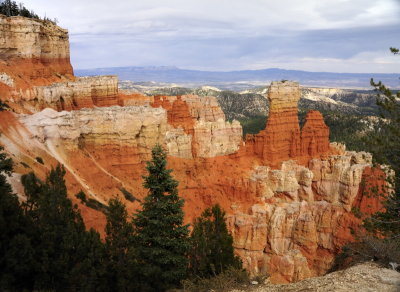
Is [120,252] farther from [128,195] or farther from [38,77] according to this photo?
[38,77]

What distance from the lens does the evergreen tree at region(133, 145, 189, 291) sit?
56.6 feet

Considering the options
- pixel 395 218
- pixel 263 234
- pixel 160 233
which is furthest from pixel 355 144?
pixel 160 233

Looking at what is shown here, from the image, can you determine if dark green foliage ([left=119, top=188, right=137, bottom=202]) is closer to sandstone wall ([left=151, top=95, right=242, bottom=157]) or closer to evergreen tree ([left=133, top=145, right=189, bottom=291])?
sandstone wall ([left=151, top=95, right=242, bottom=157])

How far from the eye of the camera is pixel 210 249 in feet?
74.8

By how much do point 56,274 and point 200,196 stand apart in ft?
89.3

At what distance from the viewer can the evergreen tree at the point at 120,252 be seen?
16469 millimetres

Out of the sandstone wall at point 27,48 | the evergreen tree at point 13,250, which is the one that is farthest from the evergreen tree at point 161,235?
the sandstone wall at point 27,48

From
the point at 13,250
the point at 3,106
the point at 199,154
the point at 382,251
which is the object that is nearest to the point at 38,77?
the point at 3,106

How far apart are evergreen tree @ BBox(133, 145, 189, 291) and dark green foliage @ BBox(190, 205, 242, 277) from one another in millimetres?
2171

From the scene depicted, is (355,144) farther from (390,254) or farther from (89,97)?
(390,254)

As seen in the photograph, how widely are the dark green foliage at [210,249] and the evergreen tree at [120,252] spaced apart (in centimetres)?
403

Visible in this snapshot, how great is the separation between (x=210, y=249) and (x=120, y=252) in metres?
7.07

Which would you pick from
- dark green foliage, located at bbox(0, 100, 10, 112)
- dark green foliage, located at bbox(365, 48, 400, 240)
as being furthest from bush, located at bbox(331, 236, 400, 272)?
dark green foliage, located at bbox(0, 100, 10, 112)

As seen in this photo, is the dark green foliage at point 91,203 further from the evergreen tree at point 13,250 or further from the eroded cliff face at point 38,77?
the evergreen tree at point 13,250
